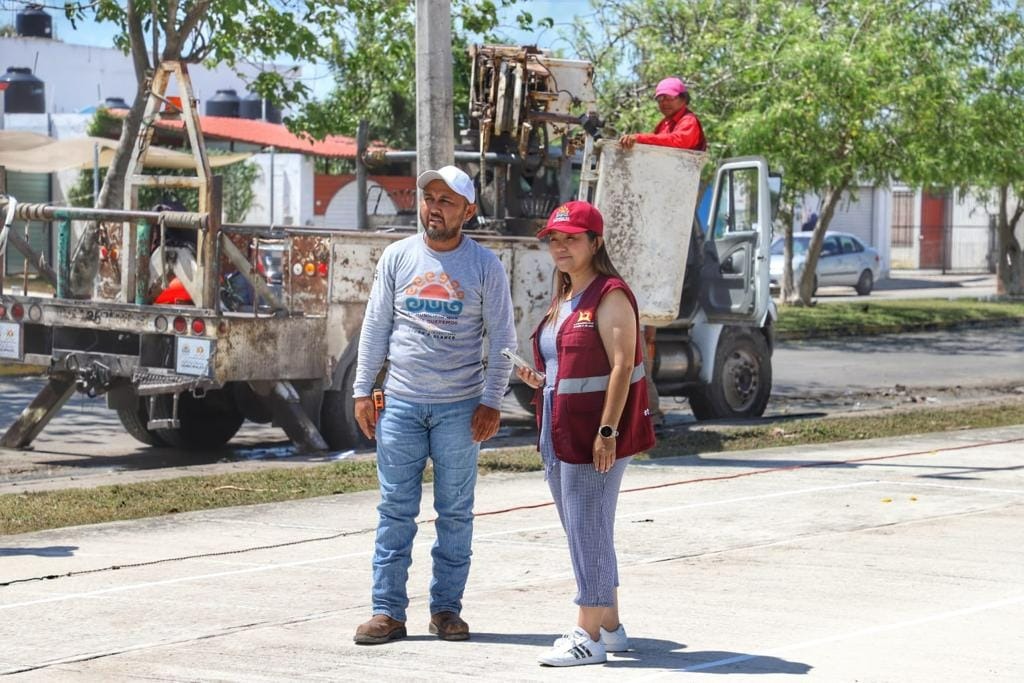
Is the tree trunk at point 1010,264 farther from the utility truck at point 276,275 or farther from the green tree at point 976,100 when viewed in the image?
the utility truck at point 276,275

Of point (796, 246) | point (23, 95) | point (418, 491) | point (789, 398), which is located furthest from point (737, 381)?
point (23, 95)

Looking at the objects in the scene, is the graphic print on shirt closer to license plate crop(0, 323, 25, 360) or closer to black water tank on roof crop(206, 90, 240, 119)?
license plate crop(0, 323, 25, 360)

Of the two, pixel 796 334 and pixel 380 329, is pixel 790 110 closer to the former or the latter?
pixel 796 334

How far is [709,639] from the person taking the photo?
6.67 m

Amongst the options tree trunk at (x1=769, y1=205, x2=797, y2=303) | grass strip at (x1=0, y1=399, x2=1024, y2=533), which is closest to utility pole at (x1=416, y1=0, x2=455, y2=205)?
grass strip at (x1=0, y1=399, x2=1024, y2=533)

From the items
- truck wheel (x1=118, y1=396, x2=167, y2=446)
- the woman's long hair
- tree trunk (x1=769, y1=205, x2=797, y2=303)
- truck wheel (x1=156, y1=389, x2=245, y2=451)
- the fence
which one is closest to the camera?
the woman's long hair

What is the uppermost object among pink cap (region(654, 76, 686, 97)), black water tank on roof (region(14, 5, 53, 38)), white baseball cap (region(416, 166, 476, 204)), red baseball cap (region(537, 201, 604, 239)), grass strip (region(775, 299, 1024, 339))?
black water tank on roof (region(14, 5, 53, 38))

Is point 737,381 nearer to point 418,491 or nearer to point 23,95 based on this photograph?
point 418,491

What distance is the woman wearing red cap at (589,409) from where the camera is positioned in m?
6.24

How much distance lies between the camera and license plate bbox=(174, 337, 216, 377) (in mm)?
11923

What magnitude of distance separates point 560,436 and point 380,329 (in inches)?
35.8

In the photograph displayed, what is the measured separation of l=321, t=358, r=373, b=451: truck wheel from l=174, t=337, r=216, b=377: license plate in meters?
1.22

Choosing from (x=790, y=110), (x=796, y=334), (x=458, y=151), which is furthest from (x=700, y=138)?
(x=796, y=334)

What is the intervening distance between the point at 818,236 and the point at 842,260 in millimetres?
11152
